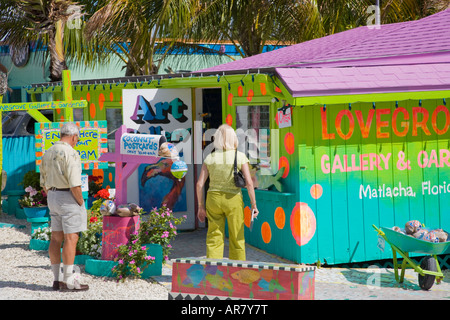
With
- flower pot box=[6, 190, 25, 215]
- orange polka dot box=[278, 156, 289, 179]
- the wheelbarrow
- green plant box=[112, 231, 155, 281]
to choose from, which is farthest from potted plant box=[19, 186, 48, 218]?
the wheelbarrow

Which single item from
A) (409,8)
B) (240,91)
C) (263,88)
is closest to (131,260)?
(263,88)

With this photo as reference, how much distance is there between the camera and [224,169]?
6.93 meters

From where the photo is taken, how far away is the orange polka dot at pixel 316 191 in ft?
26.2

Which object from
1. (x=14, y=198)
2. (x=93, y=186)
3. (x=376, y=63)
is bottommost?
(x=14, y=198)

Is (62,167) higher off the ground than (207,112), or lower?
lower

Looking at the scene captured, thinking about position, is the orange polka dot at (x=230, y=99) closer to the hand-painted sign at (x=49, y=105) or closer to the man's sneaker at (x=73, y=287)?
the hand-painted sign at (x=49, y=105)

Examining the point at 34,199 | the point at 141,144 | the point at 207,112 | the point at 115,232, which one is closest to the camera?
the point at 141,144

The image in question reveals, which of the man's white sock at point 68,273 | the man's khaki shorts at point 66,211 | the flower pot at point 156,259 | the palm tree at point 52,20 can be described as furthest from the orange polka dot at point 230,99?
the palm tree at point 52,20

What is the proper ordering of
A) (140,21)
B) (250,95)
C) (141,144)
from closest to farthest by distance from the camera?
(141,144)
(250,95)
(140,21)

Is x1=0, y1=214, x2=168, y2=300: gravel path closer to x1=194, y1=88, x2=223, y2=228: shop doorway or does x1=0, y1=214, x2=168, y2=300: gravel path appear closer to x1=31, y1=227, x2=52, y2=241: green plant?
x1=31, y1=227, x2=52, y2=241: green plant

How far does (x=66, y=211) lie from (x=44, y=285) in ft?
3.22

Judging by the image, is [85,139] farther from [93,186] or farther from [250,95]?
[250,95]

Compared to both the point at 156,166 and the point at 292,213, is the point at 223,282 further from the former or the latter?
the point at 156,166

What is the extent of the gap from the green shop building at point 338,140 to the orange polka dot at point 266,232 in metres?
0.01
